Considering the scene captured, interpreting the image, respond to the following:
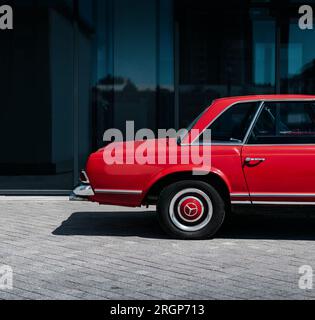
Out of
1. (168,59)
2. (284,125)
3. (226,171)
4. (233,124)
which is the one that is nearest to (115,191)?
(226,171)

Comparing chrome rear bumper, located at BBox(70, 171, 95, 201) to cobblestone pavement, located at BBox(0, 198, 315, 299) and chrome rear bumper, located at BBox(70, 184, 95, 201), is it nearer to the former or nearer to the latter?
chrome rear bumper, located at BBox(70, 184, 95, 201)

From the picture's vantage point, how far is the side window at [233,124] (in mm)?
6523

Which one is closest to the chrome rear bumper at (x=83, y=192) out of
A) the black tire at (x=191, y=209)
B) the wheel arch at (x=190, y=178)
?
the wheel arch at (x=190, y=178)

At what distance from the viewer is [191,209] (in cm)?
649

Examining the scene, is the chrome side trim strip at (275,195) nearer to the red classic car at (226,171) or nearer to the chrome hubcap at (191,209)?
the red classic car at (226,171)

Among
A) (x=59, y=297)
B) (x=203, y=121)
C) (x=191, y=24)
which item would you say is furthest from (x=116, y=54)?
(x=59, y=297)

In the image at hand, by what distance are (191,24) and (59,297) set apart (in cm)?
779

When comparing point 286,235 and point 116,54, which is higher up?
point 116,54

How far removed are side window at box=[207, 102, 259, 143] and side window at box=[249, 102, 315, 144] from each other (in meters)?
0.11

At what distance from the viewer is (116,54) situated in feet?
38.2

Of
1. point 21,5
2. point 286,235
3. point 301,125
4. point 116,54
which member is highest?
point 21,5
